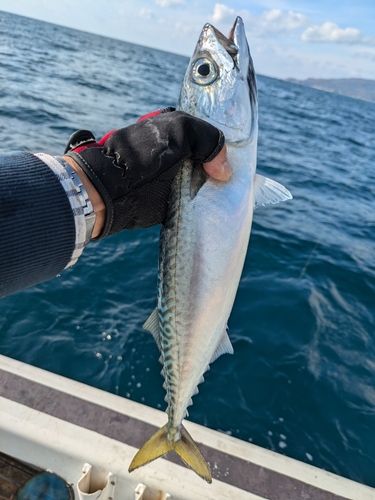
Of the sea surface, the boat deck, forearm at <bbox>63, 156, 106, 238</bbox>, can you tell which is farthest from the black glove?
the sea surface

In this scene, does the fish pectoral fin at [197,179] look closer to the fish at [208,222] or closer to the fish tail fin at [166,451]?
the fish at [208,222]

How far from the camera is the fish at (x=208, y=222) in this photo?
76.5 inches

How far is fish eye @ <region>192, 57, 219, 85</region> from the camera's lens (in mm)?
2059

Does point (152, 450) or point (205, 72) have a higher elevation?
point (205, 72)

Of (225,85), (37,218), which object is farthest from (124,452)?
(225,85)

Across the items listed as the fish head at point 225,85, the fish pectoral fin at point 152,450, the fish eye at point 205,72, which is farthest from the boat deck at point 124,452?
the fish eye at point 205,72

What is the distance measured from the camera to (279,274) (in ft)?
21.2

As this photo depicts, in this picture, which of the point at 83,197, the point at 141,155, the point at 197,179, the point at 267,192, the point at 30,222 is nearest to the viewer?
the point at 30,222

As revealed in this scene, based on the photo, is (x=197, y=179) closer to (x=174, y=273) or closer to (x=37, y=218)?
(x=174, y=273)

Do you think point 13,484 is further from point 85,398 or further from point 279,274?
point 279,274

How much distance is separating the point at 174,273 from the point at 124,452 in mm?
1660

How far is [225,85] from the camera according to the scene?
2.03m

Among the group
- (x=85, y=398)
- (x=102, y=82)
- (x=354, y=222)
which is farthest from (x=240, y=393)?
(x=102, y=82)

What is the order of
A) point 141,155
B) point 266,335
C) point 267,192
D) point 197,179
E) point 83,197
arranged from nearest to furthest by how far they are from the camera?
1. point 83,197
2. point 141,155
3. point 197,179
4. point 267,192
5. point 266,335
